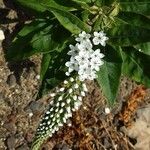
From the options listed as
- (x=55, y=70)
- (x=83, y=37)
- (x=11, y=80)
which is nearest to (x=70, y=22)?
(x=83, y=37)

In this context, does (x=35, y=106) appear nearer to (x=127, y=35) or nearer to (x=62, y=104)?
(x=62, y=104)

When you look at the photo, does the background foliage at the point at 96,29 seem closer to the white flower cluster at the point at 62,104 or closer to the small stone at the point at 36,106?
the white flower cluster at the point at 62,104

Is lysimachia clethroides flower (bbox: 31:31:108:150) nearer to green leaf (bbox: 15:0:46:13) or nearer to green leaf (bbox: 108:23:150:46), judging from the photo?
green leaf (bbox: 108:23:150:46)

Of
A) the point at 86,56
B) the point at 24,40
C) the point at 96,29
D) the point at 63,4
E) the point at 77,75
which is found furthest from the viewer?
the point at 24,40

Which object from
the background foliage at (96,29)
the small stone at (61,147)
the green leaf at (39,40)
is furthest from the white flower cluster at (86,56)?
the small stone at (61,147)

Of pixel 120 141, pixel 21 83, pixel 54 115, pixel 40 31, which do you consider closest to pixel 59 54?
pixel 40 31

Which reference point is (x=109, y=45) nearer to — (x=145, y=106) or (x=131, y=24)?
(x=131, y=24)

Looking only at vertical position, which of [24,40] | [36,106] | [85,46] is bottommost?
[36,106]
